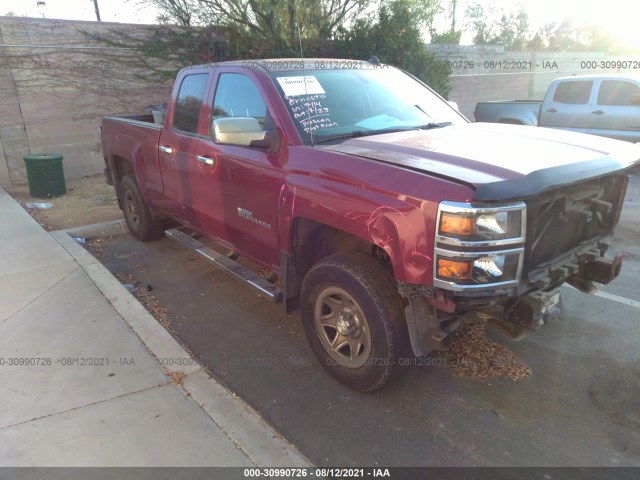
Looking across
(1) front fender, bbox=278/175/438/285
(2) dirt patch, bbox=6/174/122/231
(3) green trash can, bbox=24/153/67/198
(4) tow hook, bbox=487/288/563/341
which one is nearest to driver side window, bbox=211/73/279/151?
(1) front fender, bbox=278/175/438/285

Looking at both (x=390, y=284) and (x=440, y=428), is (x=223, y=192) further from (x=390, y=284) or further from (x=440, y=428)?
(x=440, y=428)

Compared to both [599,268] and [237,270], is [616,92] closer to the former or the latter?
[599,268]

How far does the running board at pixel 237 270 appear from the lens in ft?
12.1

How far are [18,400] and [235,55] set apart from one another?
30.1 ft

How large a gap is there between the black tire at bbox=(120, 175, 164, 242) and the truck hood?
3.51m

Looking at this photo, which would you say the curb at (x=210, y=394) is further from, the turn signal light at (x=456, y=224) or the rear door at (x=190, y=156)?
the turn signal light at (x=456, y=224)

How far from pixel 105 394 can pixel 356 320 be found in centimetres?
170

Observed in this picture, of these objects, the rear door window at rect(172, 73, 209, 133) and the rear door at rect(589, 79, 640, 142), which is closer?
the rear door window at rect(172, 73, 209, 133)

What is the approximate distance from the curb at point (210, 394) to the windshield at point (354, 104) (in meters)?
1.77

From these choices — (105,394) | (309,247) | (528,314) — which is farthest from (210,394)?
(528,314)

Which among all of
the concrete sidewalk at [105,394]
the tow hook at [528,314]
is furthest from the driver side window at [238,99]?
the tow hook at [528,314]

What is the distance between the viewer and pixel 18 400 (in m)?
3.09

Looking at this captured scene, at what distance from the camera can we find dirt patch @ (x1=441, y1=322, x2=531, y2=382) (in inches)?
134

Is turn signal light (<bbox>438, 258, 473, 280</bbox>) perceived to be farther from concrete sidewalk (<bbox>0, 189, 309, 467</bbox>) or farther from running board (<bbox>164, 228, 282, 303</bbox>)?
running board (<bbox>164, 228, 282, 303</bbox>)
